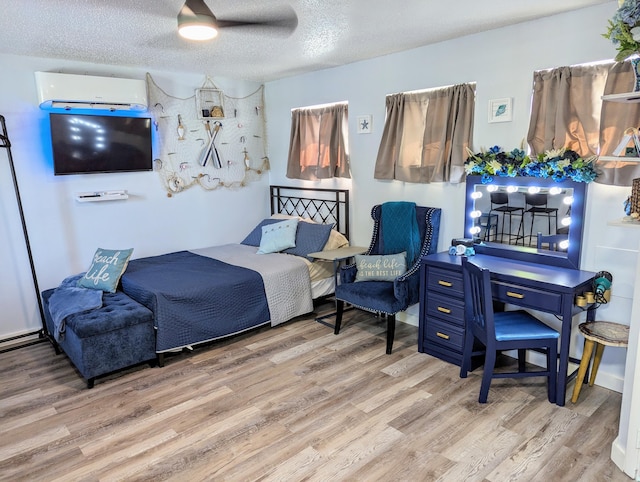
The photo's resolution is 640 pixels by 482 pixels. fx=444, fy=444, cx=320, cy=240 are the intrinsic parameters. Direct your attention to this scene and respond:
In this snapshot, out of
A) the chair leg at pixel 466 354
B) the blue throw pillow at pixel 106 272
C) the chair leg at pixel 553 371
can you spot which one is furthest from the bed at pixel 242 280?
the chair leg at pixel 553 371

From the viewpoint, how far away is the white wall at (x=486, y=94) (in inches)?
114

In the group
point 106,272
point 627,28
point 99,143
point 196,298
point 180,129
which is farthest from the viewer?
point 180,129

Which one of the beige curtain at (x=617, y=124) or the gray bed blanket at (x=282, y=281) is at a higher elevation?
the beige curtain at (x=617, y=124)

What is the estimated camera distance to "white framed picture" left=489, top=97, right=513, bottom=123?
10.8 feet

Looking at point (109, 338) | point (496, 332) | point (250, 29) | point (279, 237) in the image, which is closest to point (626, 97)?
point (496, 332)

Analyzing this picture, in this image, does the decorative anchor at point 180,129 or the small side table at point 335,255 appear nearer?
the small side table at point 335,255

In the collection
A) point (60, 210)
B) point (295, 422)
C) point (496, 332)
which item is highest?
point (60, 210)

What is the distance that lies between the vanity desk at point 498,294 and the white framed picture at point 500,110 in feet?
3.47

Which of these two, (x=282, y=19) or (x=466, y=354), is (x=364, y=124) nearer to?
(x=282, y=19)

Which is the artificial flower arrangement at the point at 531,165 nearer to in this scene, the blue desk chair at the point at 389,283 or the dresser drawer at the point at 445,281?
the blue desk chair at the point at 389,283

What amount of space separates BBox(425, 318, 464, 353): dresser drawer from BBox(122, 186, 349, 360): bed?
131 centimetres

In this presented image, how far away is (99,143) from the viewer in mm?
4262

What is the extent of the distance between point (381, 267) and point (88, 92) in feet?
10.1

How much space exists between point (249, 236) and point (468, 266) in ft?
9.77
